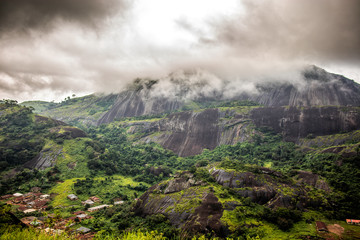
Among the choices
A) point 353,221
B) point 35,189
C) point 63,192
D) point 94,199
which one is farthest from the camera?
point 35,189

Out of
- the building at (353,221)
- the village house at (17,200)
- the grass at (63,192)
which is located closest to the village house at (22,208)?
the village house at (17,200)

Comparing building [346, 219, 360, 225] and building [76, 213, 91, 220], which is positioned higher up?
building [346, 219, 360, 225]

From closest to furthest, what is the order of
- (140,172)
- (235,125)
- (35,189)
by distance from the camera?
1. (35,189)
2. (140,172)
3. (235,125)

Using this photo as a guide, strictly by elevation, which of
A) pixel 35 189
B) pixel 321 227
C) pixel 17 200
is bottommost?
pixel 17 200

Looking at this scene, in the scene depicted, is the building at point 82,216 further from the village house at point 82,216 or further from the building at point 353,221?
the building at point 353,221

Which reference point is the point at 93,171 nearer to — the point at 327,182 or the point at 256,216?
the point at 256,216

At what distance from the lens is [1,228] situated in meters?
15.5

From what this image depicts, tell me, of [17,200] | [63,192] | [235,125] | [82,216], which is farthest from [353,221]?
[235,125]

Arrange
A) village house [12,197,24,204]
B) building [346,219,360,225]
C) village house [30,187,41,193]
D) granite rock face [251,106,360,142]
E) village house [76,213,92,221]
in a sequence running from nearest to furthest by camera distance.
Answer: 1. building [346,219,360,225]
2. village house [76,213,92,221]
3. village house [12,197,24,204]
4. village house [30,187,41,193]
5. granite rock face [251,106,360,142]

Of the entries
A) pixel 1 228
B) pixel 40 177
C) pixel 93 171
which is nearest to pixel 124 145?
pixel 93 171

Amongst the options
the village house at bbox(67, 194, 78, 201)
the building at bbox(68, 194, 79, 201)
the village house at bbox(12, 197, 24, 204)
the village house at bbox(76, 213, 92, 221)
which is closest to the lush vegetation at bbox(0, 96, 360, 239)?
the village house at bbox(67, 194, 78, 201)

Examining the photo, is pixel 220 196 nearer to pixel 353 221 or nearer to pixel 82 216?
pixel 353 221

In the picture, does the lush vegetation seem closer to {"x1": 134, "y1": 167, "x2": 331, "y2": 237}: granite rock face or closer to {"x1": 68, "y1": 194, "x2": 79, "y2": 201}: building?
{"x1": 134, "y1": 167, "x2": 331, "y2": 237}: granite rock face

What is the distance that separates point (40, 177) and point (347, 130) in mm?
125204
